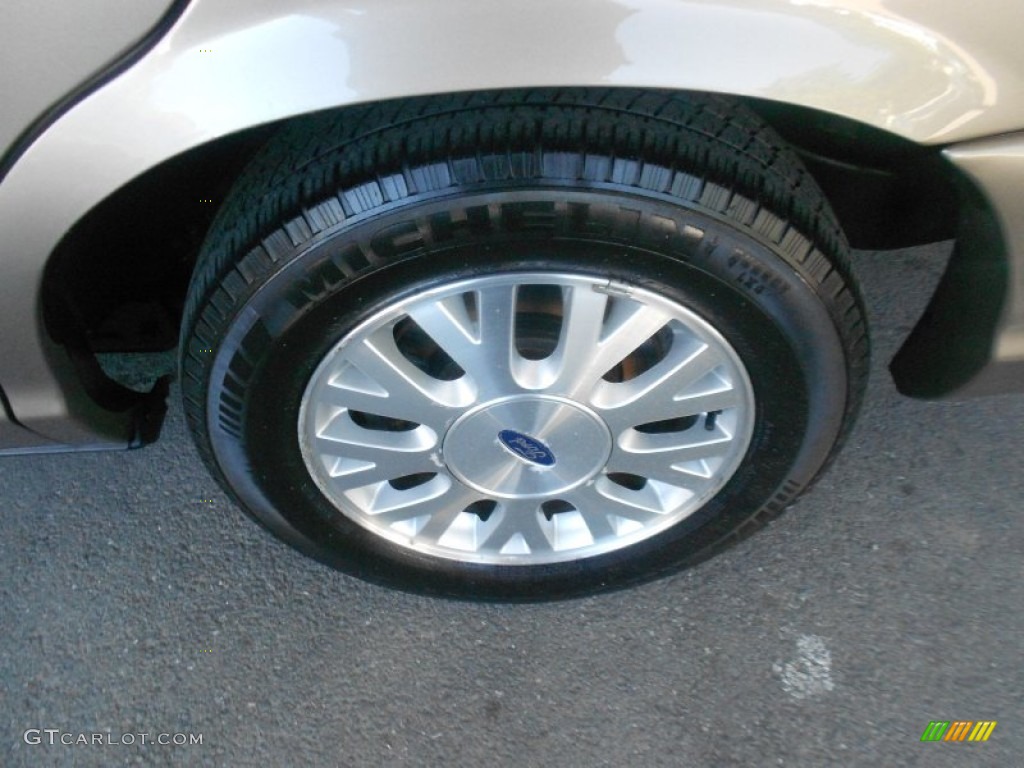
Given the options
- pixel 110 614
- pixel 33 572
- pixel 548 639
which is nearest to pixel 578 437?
pixel 548 639

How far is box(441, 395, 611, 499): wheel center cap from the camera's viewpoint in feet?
3.98

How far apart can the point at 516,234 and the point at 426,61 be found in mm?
215

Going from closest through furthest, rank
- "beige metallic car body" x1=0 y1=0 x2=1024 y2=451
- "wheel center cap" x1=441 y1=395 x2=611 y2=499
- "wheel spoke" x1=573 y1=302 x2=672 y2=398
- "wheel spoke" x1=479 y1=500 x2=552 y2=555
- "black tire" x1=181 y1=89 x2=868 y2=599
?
"beige metallic car body" x1=0 y1=0 x2=1024 y2=451
"black tire" x1=181 y1=89 x2=868 y2=599
"wheel spoke" x1=573 y1=302 x2=672 y2=398
"wheel center cap" x1=441 y1=395 x2=611 y2=499
"wheel spoke" x1=479 y1=500 x2=552 y2=555

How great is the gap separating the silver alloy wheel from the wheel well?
0.33 metres

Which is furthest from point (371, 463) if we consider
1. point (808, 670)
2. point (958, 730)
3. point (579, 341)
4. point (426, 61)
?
point (958, 730)

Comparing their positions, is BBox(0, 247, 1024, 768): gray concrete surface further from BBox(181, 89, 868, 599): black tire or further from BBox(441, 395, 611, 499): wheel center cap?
BBox(181, 89, 868, 599): black tire

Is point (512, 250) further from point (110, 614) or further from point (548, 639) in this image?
point (110, 614)

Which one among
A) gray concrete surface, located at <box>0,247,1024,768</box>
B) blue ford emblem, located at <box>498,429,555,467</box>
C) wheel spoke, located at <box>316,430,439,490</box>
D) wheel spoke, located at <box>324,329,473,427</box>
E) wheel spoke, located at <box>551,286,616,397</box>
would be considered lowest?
gray concrete surface, located at <box>0,247,1024,768</box>

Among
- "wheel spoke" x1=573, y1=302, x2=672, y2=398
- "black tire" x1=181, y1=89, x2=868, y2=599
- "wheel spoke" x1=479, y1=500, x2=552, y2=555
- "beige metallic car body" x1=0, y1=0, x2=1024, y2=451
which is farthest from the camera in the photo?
"wheel spoke" x1=479, y1=500, x2=552, y2=555

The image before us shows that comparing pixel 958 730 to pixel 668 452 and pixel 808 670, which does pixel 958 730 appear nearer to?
pixel 808 670

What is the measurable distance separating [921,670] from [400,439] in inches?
36.1

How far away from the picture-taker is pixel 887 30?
2.89 ft

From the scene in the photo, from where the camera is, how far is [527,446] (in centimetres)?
126

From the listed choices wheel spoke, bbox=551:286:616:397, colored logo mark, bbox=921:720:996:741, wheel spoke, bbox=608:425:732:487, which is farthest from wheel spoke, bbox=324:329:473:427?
colored logo mark, bbox=921:720:996:741
